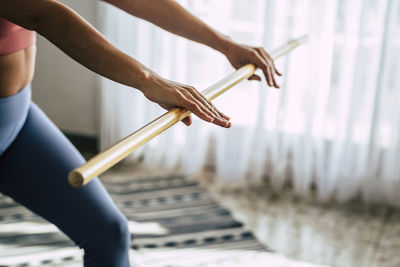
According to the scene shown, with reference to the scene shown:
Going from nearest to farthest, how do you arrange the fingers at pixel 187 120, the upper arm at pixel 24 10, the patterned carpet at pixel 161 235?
A: the upper arm at pixel 24 10 → the fingers at pixel 187 120 → the patterned carpet at pixel 161 235

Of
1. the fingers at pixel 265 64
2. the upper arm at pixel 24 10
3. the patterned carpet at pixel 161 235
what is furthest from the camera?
the patterned carpet at pixel 161 235

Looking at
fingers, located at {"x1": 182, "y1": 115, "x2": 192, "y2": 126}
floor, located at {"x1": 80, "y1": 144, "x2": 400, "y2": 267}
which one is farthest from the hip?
floor, located at {"x1": 80, "y1": 144, "x2": 400, "y2": 267}

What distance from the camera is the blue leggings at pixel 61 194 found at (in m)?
1.12

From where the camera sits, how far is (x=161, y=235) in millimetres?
2230

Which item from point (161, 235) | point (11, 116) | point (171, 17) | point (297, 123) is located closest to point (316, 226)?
point (297, 123)

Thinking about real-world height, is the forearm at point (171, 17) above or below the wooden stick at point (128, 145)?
above

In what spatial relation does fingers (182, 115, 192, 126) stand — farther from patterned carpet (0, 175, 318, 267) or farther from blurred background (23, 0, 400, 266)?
blurred background (23, 0, 400, 266)

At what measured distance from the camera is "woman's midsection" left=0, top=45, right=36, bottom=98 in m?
1.11

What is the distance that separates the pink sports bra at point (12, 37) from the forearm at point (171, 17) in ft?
0.63

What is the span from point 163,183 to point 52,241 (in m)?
0.68

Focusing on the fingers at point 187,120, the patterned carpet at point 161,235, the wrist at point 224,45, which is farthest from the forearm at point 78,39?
the patterned carpet at point 161,235

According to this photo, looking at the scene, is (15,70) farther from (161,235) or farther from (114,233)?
(161,235)

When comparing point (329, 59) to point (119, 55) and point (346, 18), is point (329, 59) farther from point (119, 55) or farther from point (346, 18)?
point (119, 55)

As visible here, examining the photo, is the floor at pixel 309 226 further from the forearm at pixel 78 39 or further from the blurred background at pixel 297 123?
the forearm at pixel 78 39
